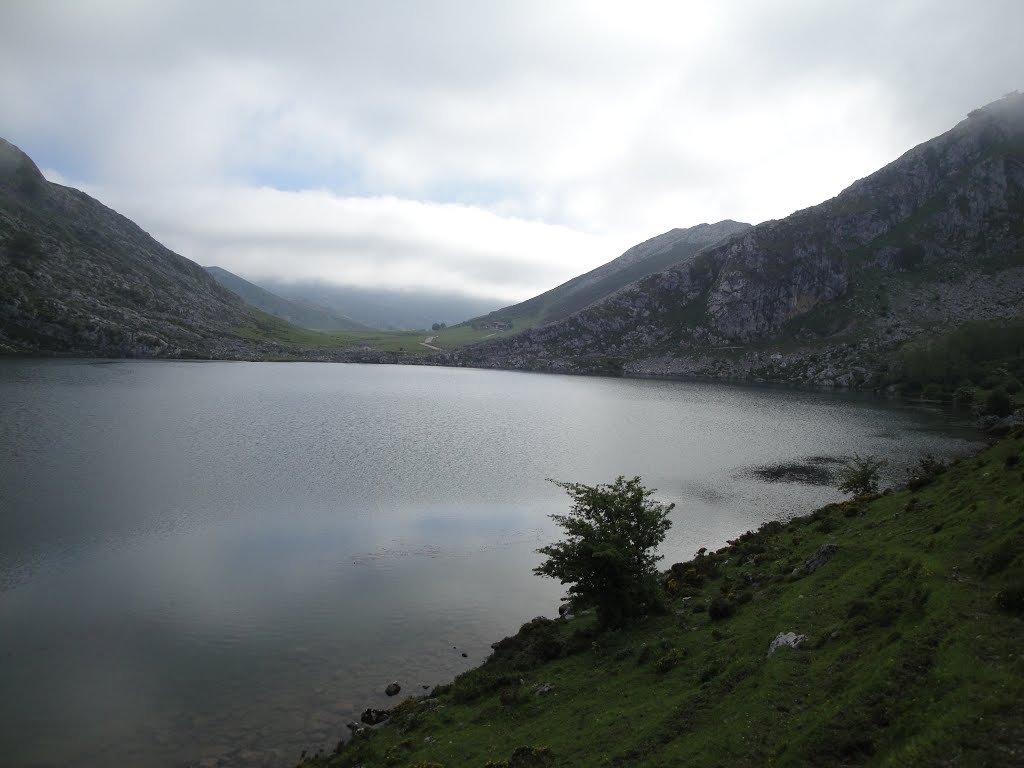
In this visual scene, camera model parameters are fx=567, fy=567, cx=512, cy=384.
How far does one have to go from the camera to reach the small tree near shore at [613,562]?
2923cm

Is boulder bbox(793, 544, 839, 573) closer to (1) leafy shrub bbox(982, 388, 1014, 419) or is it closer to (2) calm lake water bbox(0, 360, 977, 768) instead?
(2) calm lake water bbox(0, 360, 977, 768)

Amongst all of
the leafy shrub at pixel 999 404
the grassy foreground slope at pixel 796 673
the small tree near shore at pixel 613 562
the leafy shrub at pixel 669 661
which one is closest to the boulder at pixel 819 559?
the grassy foreground slope at pixel 796 673

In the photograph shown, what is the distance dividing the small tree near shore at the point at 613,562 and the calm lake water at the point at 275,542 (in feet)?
21.7

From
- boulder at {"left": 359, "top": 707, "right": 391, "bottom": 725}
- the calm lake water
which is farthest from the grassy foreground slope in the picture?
the calm lake water

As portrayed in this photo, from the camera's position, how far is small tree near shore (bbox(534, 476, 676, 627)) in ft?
95.9

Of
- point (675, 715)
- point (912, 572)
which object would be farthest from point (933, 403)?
point (675, 715)

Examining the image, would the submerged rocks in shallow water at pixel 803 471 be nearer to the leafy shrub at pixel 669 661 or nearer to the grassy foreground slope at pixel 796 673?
the grassy foreground slope at pixel 796 673

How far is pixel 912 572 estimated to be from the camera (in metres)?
21.7

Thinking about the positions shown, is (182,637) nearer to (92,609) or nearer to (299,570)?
(92,609)

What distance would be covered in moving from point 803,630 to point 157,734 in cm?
2597

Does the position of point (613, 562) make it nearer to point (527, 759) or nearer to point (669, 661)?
point (669, 661)

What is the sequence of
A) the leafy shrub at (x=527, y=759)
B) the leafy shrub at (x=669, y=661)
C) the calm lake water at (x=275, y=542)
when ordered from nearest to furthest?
1. the leafy shrub at (x=527, y=759)
2. the leafy shrub at (x=669, y=661)
3. the calm lake water at (x=275, y=542)

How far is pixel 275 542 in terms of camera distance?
43781 millimetres

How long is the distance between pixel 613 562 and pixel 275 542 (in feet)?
91.7
